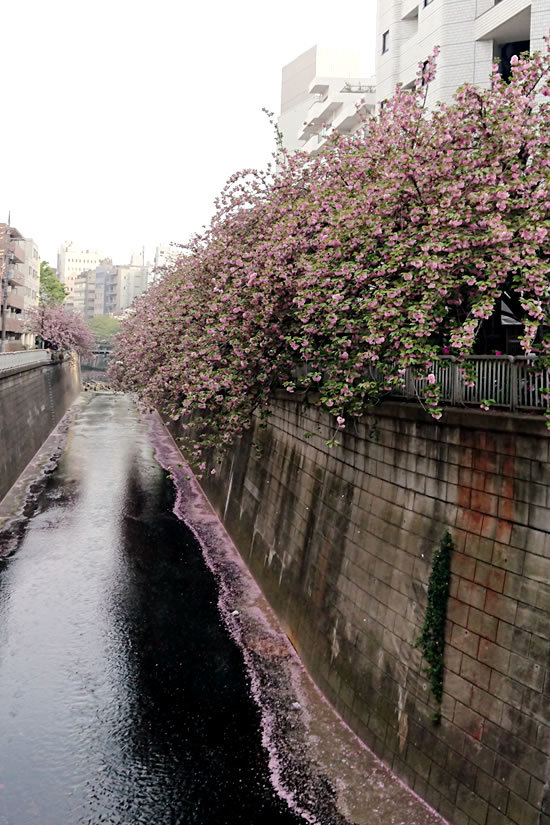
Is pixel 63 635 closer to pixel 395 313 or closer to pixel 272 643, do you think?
pixel 272 643

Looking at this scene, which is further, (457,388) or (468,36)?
(468,36)

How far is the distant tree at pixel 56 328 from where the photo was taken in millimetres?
85000

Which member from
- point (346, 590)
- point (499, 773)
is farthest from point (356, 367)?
point (499, 773)

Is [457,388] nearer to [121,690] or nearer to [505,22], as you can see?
[121,690]

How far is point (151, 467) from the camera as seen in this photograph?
4294 centimetres

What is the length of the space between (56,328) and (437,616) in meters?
83.8

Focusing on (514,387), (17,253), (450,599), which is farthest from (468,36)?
(17,253)

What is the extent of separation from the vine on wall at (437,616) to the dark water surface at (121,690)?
3249 millimetres

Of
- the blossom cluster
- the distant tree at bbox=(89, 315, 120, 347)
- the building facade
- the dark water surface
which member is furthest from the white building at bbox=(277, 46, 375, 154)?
the distant tree at bbox=(89, 315, 120, 347)

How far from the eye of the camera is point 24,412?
141ft

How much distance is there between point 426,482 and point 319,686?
5837 mm

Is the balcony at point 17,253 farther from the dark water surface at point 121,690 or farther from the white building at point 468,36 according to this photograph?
the white building at point 468,36

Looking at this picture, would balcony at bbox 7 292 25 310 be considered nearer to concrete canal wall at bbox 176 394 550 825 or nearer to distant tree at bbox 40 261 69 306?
distant tree at bbox 40 261 69 306

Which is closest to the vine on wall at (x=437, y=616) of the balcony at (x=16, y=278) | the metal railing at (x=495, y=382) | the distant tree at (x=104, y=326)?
the metal railing at (x=495, y=382)
